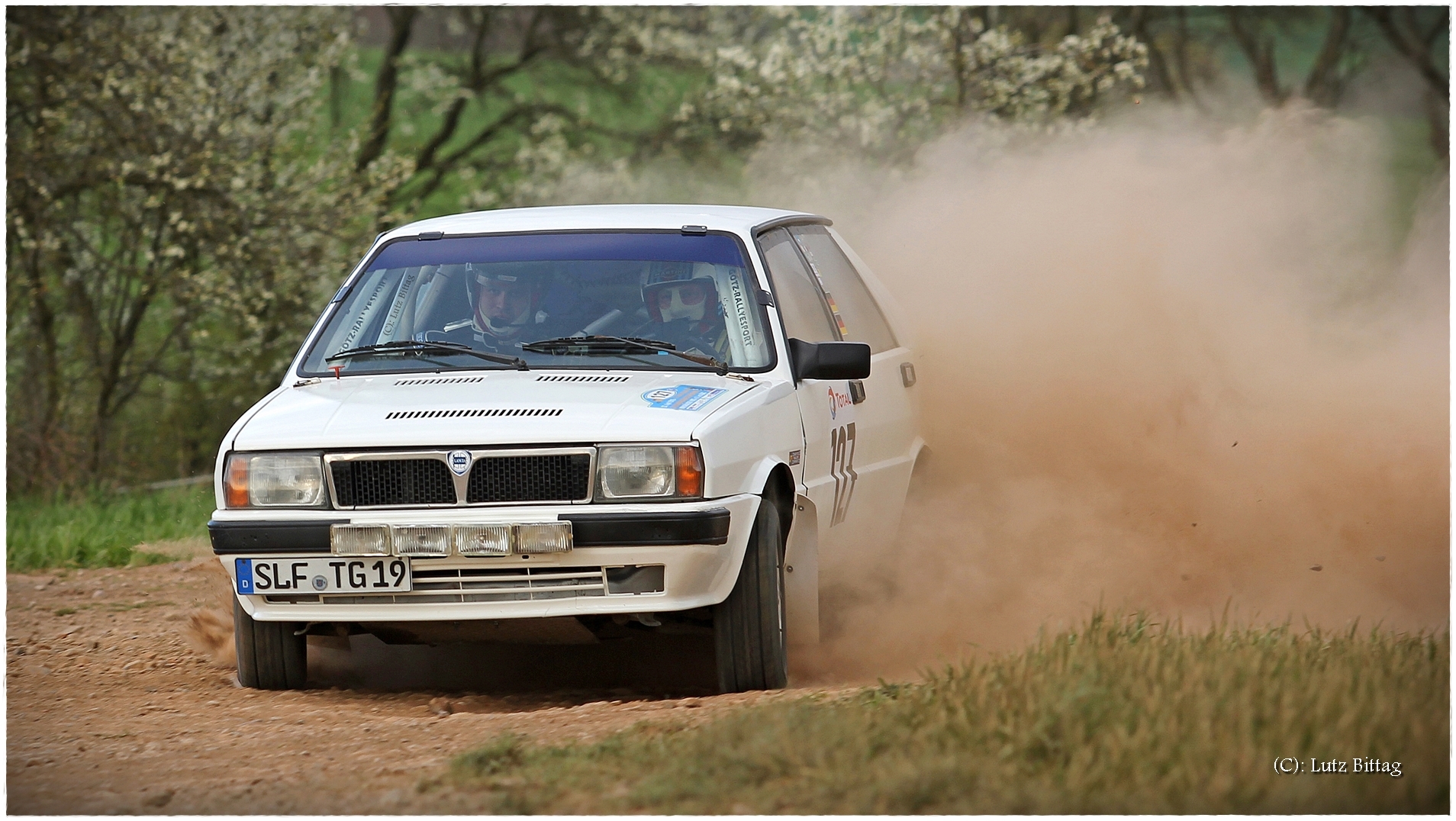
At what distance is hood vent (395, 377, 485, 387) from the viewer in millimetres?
5676

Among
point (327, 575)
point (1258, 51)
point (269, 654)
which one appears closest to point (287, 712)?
point (269, 654)

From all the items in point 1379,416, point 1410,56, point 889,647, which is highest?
point 1410,56

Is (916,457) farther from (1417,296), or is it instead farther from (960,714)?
(1417,296)

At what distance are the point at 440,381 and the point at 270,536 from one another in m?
0.82

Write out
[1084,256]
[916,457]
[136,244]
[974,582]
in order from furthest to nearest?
[136,244], [1084,256], [916,457], [974,582]

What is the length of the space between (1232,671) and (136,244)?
11.5 m

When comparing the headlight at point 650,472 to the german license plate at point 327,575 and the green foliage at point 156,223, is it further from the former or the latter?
the green foliage at point 156,223

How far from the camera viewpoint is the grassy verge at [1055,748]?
3.81 m

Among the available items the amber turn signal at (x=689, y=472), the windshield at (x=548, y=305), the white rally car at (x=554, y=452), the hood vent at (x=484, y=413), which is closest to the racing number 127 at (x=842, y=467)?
the white rally car at (x=554, y=452)

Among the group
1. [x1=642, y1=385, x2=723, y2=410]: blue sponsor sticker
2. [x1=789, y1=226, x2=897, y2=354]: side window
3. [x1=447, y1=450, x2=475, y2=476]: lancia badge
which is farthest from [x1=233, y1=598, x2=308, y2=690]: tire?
[x1=789, y1=226, x2=897, y2=354]: side window

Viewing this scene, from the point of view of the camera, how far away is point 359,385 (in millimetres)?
5805

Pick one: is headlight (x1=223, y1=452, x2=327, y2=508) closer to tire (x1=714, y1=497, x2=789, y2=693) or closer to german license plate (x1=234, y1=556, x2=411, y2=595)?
german license plate (x1=234, y1=556, x2=411, y2=595)

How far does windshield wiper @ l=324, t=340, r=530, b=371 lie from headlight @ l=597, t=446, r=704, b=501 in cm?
82

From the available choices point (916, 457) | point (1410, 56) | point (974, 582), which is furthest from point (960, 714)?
point (1410, 56)
